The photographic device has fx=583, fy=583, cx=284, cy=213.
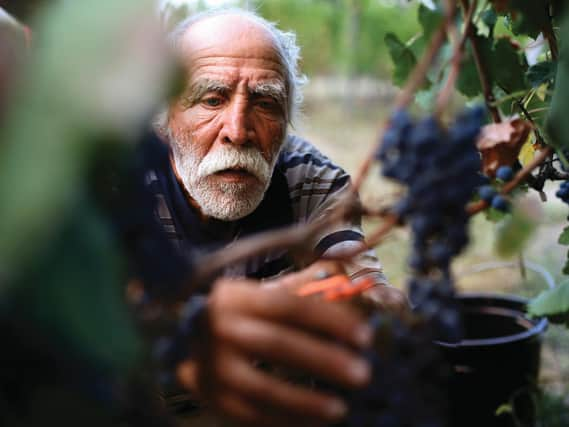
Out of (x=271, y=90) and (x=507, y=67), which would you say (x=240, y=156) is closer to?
(x=271, y=90)

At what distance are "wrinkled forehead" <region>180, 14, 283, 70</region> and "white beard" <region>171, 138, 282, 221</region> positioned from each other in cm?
23

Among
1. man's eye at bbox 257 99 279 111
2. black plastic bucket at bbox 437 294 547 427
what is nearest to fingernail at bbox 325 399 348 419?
man's eye at bbox 257 99 279 111

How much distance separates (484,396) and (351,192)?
4.67 feet

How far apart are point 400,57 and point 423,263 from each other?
63cm

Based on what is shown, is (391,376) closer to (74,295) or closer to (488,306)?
(74,295)

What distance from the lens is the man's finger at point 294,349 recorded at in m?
0.37

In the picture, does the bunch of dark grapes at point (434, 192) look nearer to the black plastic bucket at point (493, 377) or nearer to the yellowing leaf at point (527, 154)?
the yellowing leaf at point (527, 154)

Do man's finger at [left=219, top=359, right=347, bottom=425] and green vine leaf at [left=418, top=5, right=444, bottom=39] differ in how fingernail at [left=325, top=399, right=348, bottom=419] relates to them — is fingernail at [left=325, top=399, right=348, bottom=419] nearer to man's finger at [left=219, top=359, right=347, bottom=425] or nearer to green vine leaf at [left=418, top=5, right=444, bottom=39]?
man's finger at [left=219, top=359, right=347, bottom=425]

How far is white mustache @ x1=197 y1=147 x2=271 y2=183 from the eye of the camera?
132 centimetres

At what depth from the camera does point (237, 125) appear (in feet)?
4.37

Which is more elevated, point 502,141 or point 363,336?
point 502,141

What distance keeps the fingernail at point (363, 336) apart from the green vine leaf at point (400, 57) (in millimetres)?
690

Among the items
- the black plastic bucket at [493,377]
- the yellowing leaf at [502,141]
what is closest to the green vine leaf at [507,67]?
the yellowing leaf at [502,141]

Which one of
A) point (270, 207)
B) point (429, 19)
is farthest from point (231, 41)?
point (429, 19)
